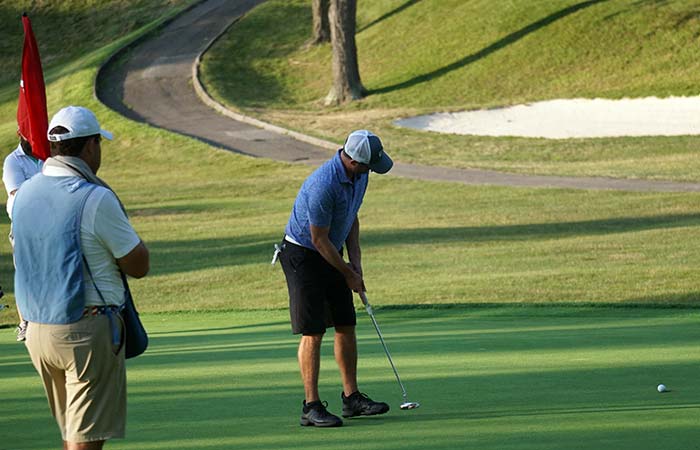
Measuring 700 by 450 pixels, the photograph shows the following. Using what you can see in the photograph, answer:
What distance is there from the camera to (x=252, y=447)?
7152 millimetres

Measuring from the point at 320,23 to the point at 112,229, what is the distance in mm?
49855

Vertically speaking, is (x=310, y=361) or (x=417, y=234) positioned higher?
(x=310, y=361)

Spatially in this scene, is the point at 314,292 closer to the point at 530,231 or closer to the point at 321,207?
the point at 321,207

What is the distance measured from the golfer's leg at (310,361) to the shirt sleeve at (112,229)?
260cm

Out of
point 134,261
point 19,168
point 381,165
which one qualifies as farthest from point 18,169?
point 134,261

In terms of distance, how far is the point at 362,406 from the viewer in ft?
26.7

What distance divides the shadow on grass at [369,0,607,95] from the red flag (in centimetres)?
3537

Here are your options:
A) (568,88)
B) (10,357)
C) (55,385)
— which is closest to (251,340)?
(10,357)

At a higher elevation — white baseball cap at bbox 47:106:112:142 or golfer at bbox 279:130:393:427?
white baseball cap at bbox 47:106:112:142

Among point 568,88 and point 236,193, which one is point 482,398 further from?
point 568,88

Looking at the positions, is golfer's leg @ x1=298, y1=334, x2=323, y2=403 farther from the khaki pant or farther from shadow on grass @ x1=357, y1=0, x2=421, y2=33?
shadow on grass @ x1=357, y1=0, x2=421, y2=33

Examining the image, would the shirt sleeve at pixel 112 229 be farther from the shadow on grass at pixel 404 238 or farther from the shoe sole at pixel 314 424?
the shadow on grass at pixel 404 238

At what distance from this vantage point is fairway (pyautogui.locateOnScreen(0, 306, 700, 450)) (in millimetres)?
7312

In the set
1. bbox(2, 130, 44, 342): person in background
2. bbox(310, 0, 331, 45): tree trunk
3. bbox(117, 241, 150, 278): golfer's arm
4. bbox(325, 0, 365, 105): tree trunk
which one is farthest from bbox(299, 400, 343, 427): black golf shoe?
bbox(310, 0, 331, 45): tree trunk
